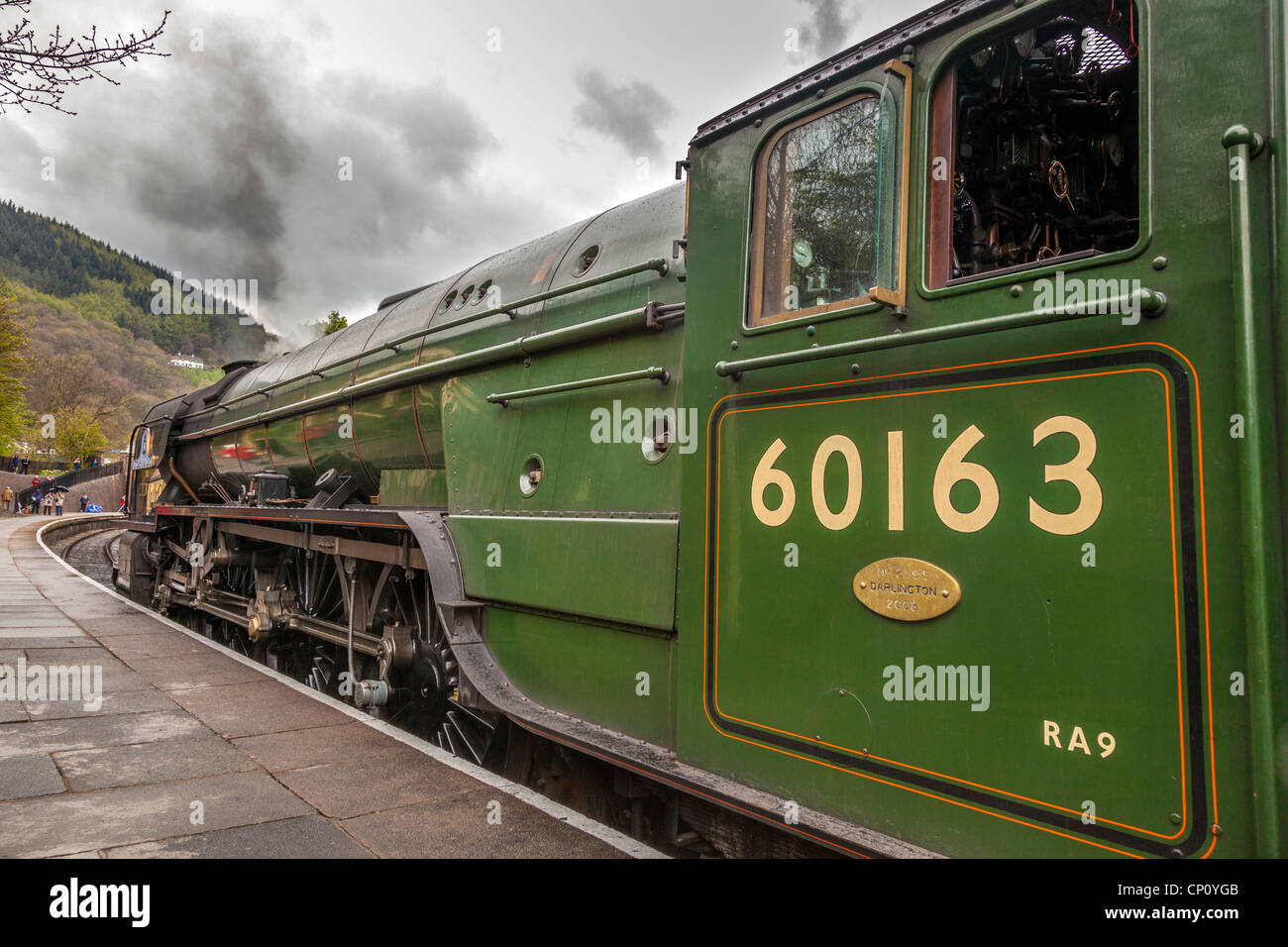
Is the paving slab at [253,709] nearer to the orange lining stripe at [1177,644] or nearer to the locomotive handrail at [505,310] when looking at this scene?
the locomotive handrail at [505,310]

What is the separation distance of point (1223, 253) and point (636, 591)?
2.02 metres

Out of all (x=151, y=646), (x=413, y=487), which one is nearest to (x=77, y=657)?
(x=151, y=646)

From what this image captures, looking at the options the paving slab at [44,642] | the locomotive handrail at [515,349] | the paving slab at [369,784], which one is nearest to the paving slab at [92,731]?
the paving slab at [369,784]

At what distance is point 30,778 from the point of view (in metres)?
3.57

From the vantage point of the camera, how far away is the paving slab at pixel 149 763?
11.8ft

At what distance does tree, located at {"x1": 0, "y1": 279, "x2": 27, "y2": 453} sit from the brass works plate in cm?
4068

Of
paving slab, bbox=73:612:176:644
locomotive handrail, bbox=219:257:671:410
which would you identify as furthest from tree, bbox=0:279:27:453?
locomotive handrail, bbox=219:257:671:410

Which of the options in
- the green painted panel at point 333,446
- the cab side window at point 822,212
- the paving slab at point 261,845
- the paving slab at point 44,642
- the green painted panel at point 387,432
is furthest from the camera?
the paving slab at point 44,642

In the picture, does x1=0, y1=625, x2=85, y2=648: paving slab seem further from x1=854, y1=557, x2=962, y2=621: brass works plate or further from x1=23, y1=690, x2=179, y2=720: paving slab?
x1=854, y1=557, x2=962, y2=621: brass works plate

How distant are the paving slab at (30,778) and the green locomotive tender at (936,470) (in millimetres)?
1788

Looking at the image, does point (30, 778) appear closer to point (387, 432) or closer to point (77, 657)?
point (387, 432)
